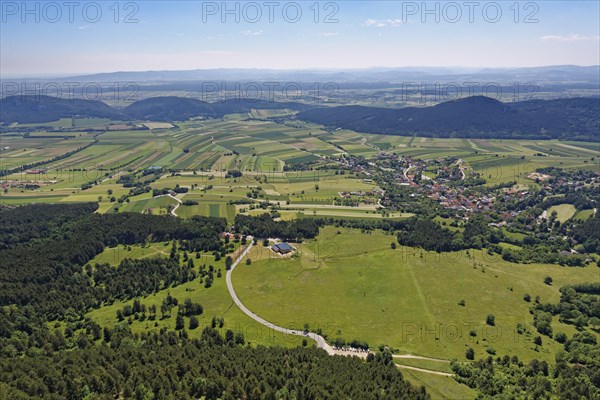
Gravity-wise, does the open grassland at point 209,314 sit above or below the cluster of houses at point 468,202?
below

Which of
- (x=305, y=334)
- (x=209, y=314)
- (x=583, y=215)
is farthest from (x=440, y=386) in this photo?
(x=583, y=215)

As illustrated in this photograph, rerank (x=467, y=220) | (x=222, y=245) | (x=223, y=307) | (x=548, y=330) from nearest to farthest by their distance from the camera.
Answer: (x=548, y=330)
(x=223, y=307)
(x=222, y=245)
(x=467, y=220)

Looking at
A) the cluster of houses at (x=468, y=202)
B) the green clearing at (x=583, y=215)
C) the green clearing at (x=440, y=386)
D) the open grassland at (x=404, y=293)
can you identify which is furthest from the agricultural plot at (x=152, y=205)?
the green clearing at (x=583, y=215)

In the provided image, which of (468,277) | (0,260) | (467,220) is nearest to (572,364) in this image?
(468,277)

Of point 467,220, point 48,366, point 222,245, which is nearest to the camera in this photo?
point 48,366

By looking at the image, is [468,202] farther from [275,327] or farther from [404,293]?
[275,327]

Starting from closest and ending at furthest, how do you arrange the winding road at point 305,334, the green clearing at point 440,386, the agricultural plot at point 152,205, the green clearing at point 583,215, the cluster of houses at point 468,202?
the green clearing at point 440,386 → the winding road at point 305,334 → the green clearing at point 583,215 → the agricultural plot at point 152,205 → the cluster of houses at point 468,202

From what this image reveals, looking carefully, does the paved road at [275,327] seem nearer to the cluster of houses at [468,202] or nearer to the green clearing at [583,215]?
the cluster of houses at [468,202]

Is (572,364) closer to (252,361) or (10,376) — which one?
(252,361)
